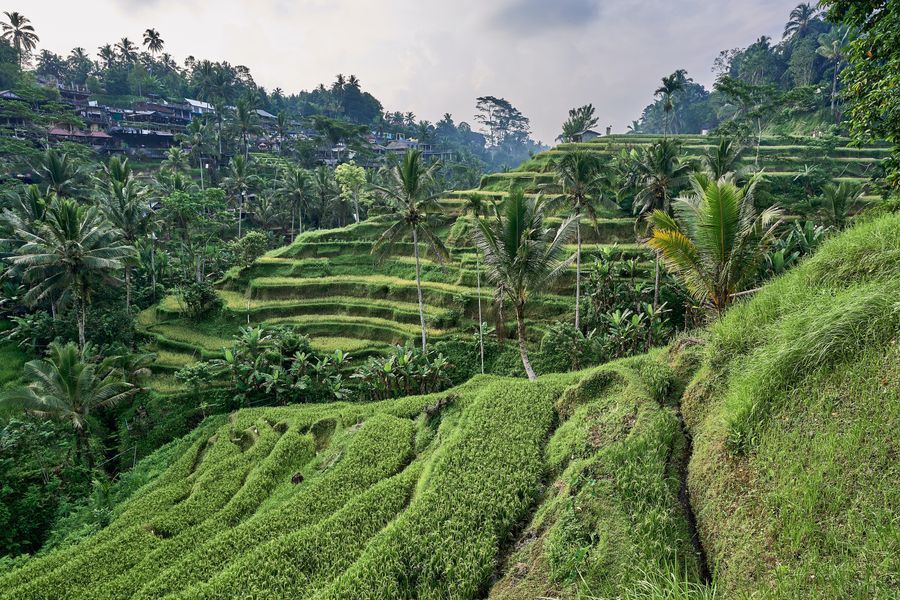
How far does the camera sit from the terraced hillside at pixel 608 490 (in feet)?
12.6

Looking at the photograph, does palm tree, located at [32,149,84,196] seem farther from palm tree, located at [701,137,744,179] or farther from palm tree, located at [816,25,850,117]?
palm tree, located at [816,25,850,117]

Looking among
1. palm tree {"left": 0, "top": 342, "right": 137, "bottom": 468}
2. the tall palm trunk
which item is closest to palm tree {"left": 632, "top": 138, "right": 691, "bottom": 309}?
palm tree {"left": 0, "top": 342, "right": 137, "bottom": 468}

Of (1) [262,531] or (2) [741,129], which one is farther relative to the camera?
(2) [741,129]

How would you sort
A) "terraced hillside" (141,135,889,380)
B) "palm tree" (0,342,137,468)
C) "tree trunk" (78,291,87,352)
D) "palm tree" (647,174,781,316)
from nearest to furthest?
"palm tree" (647,174,781,316), "palm tree" (0,342,137,468), "tree trunk" (78,291,87,352), "terraced hillside" (141,135,889,380)

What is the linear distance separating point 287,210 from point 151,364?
24089 millimetres

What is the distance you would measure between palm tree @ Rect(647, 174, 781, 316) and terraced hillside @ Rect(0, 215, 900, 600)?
1.07 m

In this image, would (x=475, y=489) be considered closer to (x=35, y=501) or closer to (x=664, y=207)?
(x=35, y=501)

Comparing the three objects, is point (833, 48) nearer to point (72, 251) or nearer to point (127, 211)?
point (127, 211)

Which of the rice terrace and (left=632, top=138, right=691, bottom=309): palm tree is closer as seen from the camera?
the rice terrace

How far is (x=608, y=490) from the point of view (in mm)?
5918

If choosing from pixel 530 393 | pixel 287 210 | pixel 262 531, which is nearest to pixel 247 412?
pixel 262 531

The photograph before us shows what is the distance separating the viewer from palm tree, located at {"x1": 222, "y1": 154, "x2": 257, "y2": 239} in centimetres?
3875

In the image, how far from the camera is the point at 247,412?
15.9 metres

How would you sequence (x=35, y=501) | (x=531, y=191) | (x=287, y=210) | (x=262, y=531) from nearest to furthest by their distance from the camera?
1. (x=262, y=531)
2. (x=35, y=501)
3. (x=531, y=191)
4. (x=287, y=210)
